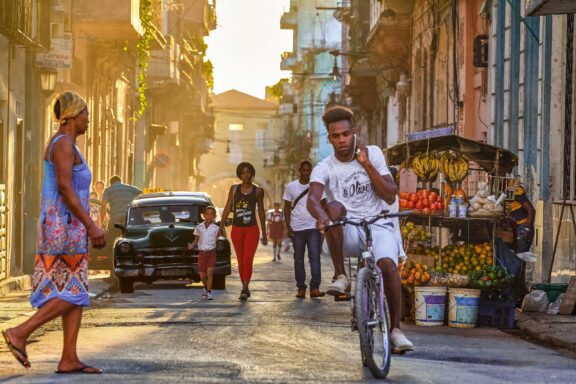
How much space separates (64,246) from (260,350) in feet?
8.02

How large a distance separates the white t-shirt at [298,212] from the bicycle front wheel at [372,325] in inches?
366

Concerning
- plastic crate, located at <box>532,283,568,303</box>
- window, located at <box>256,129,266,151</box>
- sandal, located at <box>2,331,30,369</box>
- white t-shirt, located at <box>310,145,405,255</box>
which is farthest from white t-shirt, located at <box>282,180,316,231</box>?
window, located at <box>256,129,266,151</box>

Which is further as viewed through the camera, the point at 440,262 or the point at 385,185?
the point at 440,262

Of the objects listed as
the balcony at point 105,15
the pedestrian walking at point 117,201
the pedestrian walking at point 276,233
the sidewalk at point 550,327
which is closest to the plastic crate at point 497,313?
the sidewalk at point 550,327

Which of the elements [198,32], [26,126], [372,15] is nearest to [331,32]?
[198,32]

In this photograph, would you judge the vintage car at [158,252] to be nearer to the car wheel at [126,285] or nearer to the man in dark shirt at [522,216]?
the car wheel at [126,285]

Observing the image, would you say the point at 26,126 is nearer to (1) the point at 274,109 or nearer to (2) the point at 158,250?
(2) the point at 158,250

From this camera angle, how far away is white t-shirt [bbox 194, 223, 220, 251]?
20.1 m

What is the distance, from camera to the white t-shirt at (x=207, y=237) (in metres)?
20.1

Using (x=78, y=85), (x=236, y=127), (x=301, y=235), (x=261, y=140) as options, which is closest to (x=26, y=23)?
(x=301, y=235)

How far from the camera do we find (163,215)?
23016mm

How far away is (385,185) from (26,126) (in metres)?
16.1

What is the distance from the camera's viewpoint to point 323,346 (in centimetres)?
1209

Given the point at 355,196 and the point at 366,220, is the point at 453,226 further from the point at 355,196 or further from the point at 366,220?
the point at 366,220
